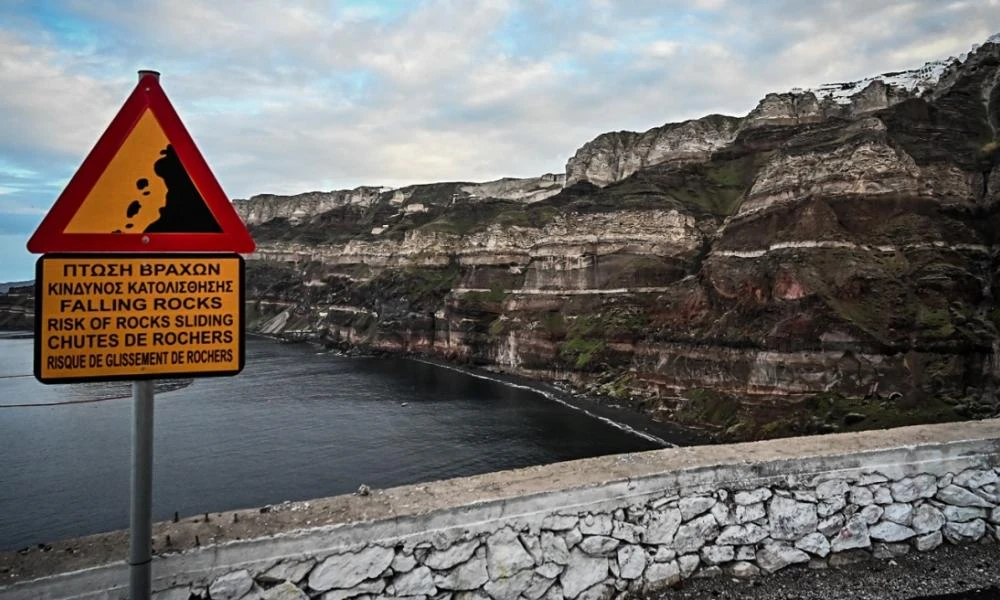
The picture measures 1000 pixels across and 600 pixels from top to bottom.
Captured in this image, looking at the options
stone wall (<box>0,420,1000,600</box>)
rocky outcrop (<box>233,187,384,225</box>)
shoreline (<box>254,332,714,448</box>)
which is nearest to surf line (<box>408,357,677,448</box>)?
shoreline (<box>254,332,714,448</box>)

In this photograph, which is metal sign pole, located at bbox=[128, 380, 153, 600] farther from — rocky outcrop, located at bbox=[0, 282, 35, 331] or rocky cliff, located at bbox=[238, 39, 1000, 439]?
rocky outcrop, located at bbox=[0, 282, 35, 331]

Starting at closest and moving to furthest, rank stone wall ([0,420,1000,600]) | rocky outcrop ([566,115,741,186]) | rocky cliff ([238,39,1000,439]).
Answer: stone wall ([0,420,1000,600])
rocky cliff ([238,39,1000,439])
rocky outcrop ([566,115,741,186])

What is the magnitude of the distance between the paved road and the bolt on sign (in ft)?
14.8

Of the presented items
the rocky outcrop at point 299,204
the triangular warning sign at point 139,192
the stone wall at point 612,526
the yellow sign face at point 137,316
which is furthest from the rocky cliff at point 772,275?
the rocky outcrop at point 299,204

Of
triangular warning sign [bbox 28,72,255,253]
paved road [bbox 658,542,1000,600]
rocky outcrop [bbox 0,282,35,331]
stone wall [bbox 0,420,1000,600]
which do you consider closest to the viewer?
triangular warning sign [bbox 28,72,255,253]

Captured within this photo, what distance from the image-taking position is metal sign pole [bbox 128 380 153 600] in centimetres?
271

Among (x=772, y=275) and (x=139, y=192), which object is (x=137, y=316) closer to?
(x=139, y=192)

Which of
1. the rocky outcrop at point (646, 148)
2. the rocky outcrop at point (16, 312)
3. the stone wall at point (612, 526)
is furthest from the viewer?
the rocky outcrop at point (16, 312)

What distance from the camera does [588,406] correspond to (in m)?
53.2

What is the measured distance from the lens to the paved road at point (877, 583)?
5305 mm

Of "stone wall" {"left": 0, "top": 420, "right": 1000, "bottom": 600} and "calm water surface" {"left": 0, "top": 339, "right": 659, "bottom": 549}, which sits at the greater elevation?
"stone wall" {"left": 0, "top": 420, "right": 1000, "bottom": 600}

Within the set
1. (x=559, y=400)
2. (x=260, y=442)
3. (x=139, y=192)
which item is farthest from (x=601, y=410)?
(x=139, y=192)

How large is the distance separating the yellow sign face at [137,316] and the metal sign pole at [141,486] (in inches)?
6.6

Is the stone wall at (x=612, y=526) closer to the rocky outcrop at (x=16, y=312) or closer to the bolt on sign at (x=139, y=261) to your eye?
the bolt on sign at (x=139, y=261)
